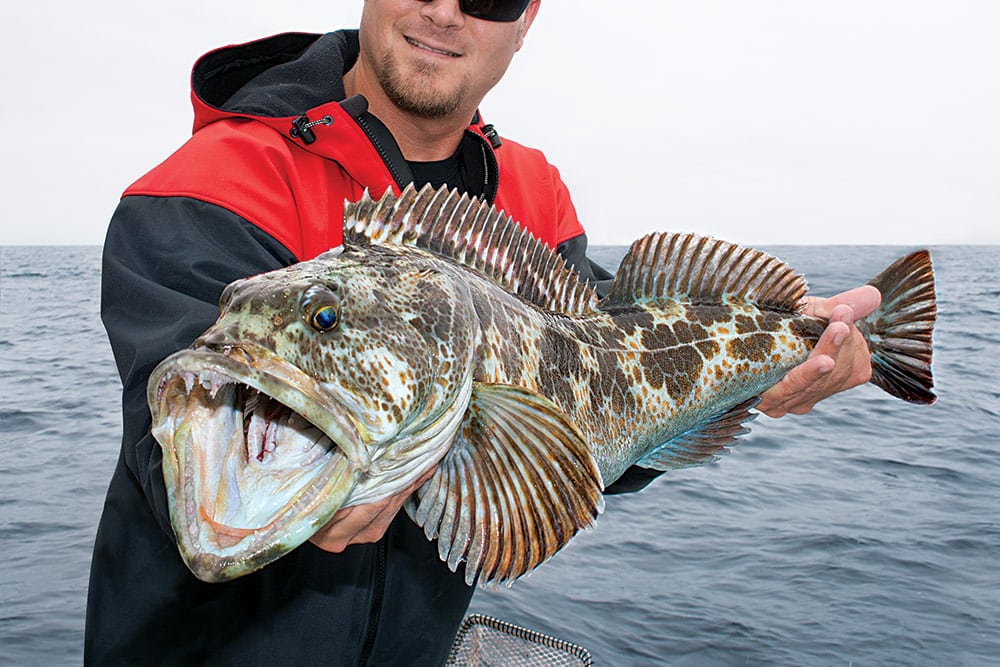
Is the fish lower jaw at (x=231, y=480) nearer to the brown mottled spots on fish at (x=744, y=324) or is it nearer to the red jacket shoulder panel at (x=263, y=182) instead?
the red jacket shoulder panel at (x=263, y=182)

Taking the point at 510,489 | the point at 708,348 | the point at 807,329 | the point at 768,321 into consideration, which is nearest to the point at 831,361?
the point at 807,329

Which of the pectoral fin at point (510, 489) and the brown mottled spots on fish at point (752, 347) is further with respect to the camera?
the brown mottled spots on fish at point (752, 347)

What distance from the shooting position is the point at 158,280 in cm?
275

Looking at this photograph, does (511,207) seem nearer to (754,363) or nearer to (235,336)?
(754,363)

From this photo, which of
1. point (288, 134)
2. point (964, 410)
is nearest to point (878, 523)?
point (964, 410)

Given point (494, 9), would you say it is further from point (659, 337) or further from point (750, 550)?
point (750, 550)

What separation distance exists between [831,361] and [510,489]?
6.05 ft

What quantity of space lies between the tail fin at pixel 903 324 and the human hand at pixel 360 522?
261 cm

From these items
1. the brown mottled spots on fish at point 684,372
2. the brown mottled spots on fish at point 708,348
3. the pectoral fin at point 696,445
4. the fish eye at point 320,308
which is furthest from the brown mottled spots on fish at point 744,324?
the fish eye at point 320,308

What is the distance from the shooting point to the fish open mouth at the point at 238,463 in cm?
185

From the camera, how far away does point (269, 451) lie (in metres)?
2.06

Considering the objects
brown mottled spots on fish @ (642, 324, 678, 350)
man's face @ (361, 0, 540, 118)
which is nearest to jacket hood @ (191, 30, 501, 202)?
man's face @ (361, 0, 540, 118)

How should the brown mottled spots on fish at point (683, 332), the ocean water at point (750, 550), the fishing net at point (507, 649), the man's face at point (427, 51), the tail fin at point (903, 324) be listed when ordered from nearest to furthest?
the brown mottled spots on fish at point (683, 332)
the man's face at point (427, 51)
the tail fin at point (903, 324)
the fishing net at point (507, 649)
the ocean water at point (750, 550)

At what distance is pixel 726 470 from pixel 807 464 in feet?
3.99
